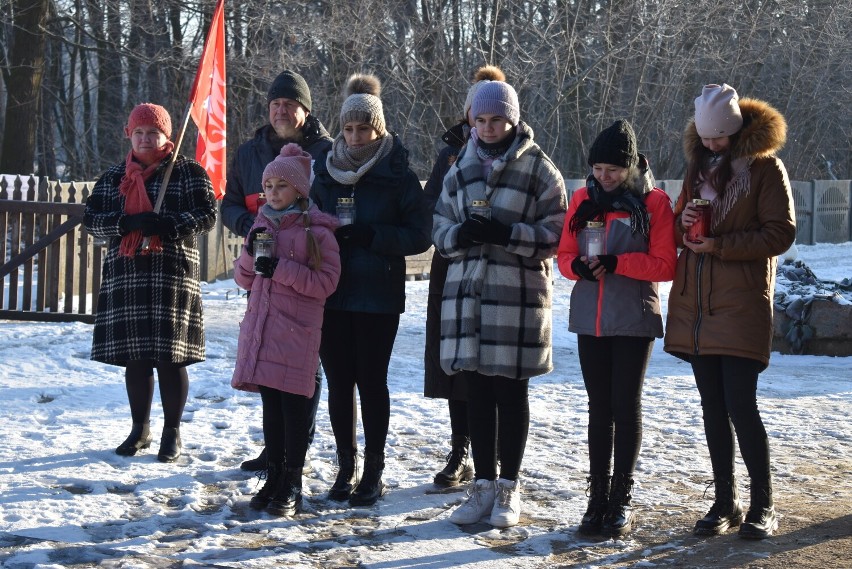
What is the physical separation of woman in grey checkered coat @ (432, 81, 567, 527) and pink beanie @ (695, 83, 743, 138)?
0.69m

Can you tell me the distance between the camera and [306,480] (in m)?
5.51

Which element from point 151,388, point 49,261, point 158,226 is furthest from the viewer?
point 49,261

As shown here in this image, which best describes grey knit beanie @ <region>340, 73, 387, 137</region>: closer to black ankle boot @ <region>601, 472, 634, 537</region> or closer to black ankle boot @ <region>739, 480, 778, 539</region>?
black ankle boot @ <region>601, 472, 634, 537</region>

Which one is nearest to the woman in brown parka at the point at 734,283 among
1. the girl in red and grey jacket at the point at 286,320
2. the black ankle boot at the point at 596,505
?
the black ankle boot at the point at 596,505

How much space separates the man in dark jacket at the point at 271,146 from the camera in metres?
5.63

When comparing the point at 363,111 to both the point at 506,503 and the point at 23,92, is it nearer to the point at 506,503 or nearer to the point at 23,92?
the point at 506,503

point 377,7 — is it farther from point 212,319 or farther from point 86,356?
point 86,356

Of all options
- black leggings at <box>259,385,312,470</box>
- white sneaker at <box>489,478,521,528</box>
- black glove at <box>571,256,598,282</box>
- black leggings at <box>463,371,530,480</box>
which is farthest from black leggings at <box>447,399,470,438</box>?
black glove at <box>571,256,598,282</box>

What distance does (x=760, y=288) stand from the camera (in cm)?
466

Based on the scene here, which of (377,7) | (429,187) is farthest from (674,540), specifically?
(377,7)

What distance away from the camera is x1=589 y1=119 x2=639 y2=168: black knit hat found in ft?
15.5

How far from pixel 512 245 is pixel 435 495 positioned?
1.37 meters

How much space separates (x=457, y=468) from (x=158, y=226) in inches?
76.6

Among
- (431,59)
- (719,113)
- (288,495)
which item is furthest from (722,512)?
(431,59)
